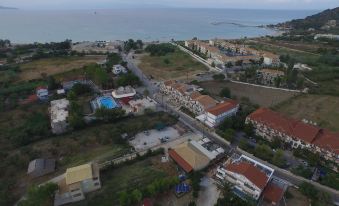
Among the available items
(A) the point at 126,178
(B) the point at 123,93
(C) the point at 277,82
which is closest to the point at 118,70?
(B) the point at 123,93

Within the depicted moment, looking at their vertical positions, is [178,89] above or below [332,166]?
above

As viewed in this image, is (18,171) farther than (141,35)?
No

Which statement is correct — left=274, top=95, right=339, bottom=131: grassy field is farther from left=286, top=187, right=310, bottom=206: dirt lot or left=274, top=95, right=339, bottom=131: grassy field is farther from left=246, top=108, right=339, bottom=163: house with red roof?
left=286, top=187, right=310, bottom=206: dirt lot

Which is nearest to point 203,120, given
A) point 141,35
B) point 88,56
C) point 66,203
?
point 66,203

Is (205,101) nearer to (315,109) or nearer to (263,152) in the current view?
(263,152)

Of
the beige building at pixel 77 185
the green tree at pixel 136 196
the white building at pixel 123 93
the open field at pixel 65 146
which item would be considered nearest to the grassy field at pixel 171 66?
the white building at pixel 123 93

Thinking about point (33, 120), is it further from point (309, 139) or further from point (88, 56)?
point (88, 56)

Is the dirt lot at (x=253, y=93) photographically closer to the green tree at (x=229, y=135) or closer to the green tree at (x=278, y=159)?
the green tree at (x=229, y=135)
